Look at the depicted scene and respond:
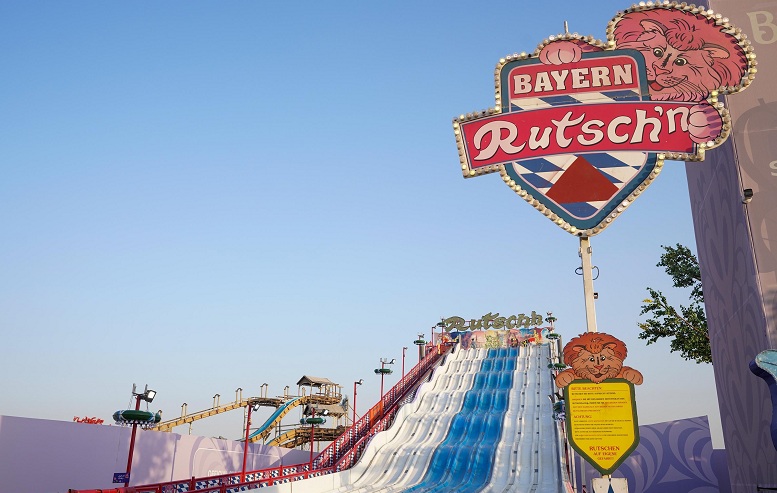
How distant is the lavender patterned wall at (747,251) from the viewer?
41.0 feet

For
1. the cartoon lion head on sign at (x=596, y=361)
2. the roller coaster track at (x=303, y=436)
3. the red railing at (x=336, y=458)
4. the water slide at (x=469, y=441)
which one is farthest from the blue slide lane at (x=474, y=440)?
the cartoon lion head on sign at (x=596, y=361)

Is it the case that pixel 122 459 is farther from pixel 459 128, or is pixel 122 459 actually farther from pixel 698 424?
pixel 698 424

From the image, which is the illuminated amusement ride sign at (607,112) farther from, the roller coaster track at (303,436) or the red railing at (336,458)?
the roller coaster track at (303,436)

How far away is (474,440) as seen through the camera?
2534cm

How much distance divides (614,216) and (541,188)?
4.39 feet

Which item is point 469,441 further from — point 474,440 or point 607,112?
point 607,112

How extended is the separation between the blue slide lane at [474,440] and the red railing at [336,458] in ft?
9.86

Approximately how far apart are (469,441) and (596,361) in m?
18.1

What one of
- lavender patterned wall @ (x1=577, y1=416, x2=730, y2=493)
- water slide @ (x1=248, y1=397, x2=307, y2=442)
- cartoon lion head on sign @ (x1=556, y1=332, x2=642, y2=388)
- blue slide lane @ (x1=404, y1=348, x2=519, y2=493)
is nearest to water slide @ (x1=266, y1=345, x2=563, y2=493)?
blue slide lane @ (x1=404, y1=348, x2=519, y2=493)

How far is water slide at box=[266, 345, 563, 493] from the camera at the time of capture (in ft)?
69.2

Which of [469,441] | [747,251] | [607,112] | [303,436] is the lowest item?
[469,441]

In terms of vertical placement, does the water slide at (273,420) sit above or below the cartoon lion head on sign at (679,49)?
below

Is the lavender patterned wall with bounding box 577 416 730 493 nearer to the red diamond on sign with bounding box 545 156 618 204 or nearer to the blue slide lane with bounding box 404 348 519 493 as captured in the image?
the blue slide lane with bounding box 404 348 519 493

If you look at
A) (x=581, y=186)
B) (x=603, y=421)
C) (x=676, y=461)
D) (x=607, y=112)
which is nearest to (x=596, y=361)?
(x=603, y=421)
